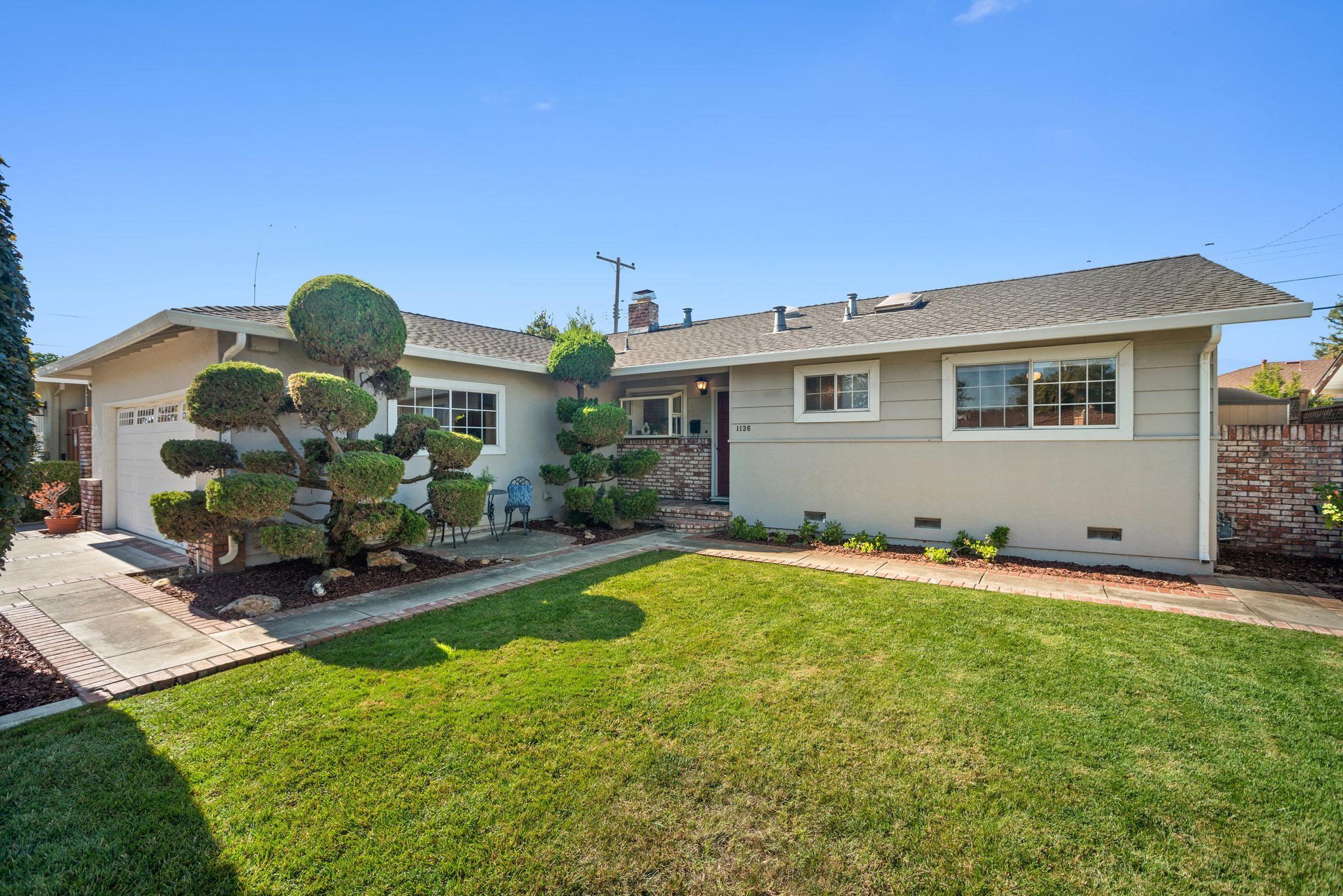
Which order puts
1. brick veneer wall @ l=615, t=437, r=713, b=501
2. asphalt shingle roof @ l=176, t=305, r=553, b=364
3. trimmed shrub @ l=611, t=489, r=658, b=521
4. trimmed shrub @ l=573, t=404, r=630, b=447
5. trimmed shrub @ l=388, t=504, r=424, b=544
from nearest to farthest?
1. trimmed shrub @ l=388, t=504, r=424, b=544
2. asphalt shingle roof @ l=176, t=305, r=553, b=364
3. trimmed shrub @ l=573, t=404, r=630, b=447
4. trimmed shrub @ l=611, t=489, r=658, b=521
5. brick veneer wall @ l=615, t=437, r=713, b=501

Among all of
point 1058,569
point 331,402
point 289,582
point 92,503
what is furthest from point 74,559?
point 1058,569

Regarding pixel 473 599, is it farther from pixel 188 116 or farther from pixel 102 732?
pixel 188 116

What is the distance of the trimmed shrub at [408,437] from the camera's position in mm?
7172

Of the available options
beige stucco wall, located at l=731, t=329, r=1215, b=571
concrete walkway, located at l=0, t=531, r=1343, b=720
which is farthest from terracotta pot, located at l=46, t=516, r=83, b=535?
beige stucco wall, located at l=731, t=329, r=1215, b=571

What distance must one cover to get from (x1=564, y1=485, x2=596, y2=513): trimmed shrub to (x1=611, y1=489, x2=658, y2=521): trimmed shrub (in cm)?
54

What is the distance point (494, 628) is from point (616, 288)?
23438 millimetres

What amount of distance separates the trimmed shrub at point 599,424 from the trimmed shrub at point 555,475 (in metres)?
0.67

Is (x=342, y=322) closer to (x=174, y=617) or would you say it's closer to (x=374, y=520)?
(x=374, y=520)

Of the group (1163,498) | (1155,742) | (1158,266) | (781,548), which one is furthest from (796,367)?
(1155,742)

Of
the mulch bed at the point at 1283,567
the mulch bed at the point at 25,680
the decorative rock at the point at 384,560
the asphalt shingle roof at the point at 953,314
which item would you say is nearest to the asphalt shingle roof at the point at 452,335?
the asphalt shingle roof at the point at 953,314

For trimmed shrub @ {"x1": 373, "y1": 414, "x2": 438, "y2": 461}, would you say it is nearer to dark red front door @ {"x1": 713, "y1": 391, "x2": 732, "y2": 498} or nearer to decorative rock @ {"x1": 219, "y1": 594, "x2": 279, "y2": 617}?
decorative rock @ {"x1": 219, "y1": 594, "x2": 279, "y2": 617}

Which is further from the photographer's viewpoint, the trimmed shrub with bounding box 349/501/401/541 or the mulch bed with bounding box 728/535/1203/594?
the mulch bed with bounding box 728/535/1203/594

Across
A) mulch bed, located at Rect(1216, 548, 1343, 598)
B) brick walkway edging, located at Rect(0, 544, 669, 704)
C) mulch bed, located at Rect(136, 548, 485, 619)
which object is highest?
mulch bed, located at Rect(1216, 548, 1343, 598)

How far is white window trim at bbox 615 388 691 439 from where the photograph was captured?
11.5 metres
